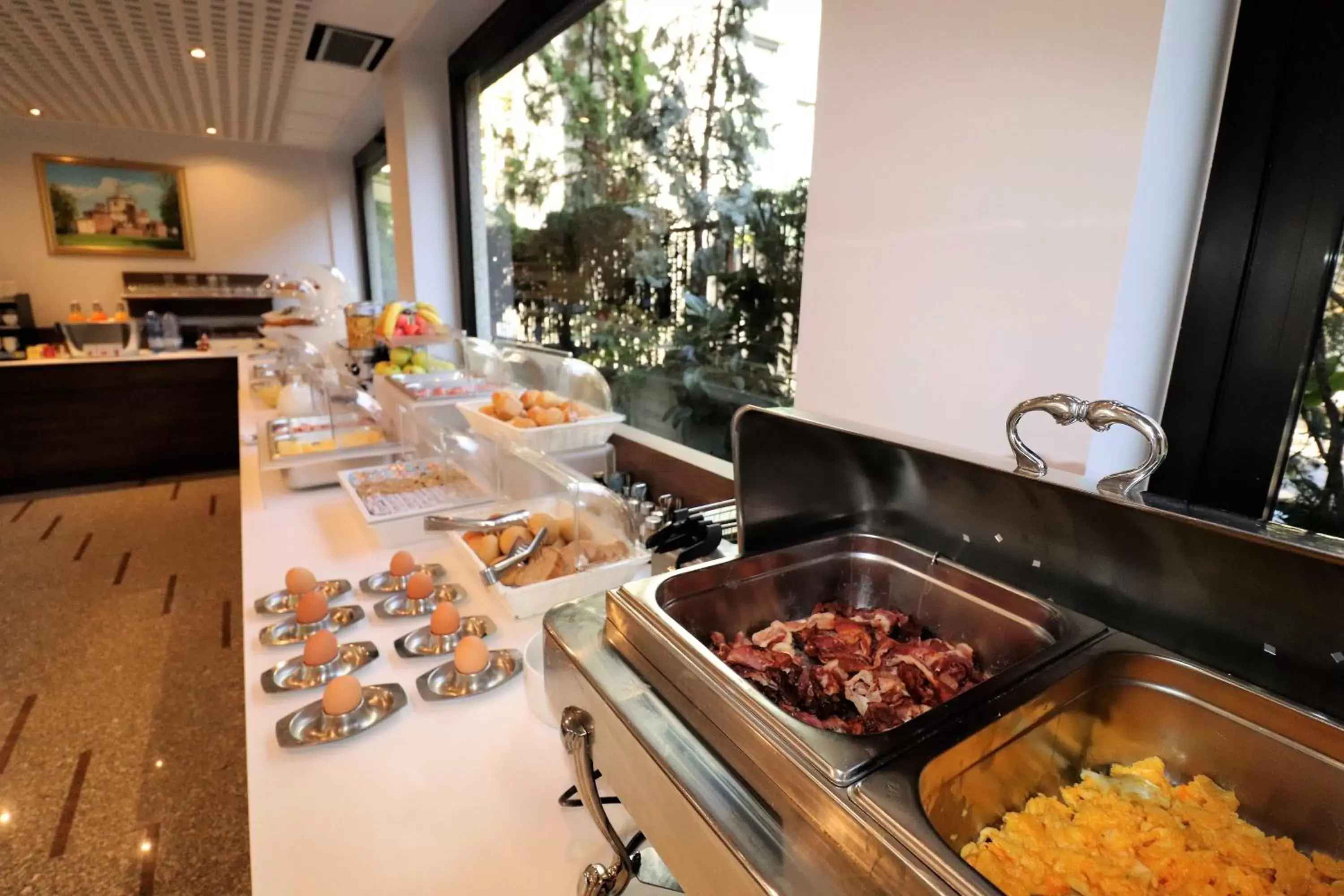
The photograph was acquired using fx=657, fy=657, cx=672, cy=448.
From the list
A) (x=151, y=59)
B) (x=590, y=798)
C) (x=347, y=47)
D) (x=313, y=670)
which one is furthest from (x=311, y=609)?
(x=151, y=59)

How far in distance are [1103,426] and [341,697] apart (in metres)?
0.82

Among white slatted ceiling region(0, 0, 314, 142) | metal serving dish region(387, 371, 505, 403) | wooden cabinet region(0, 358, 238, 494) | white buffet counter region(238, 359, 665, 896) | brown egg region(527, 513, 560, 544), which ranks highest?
white slatted ceiling region(0, 0, 314, 142)

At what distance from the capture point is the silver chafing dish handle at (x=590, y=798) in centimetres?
50

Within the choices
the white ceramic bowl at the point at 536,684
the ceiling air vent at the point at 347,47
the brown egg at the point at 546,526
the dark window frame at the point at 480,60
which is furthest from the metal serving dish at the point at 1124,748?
the ceiling air vent at the point at 347,47

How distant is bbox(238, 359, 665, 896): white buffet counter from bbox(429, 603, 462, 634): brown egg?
44 mm

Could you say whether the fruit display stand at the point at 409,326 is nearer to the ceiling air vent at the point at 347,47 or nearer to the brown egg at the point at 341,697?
the ceiling air vent at the point at 347,47

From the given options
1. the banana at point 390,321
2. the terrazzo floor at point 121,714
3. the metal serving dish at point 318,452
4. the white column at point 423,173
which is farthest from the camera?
the white column at point 423,173

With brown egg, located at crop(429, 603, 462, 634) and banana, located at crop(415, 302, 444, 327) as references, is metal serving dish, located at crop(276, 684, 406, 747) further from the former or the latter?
banana, located at crop(415, 302, 444, 327)

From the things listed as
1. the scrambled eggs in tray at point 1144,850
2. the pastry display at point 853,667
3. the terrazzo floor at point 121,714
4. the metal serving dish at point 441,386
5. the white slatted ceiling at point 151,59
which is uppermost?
the white slatted ceiling at point 151,59

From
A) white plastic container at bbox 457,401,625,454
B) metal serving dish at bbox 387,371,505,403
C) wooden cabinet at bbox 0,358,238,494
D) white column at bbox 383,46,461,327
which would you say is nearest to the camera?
white plastic container at bbox 457,401,625,454

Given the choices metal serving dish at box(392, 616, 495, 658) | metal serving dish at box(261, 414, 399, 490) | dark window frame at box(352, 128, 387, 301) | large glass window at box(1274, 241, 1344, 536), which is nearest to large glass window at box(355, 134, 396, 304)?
dark window frame at box(352, 128, 387, 301)

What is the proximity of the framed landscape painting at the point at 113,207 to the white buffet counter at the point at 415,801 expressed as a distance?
4.58 meters

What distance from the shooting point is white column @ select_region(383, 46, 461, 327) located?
2.50m

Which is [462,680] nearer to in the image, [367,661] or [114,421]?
[367,661]
